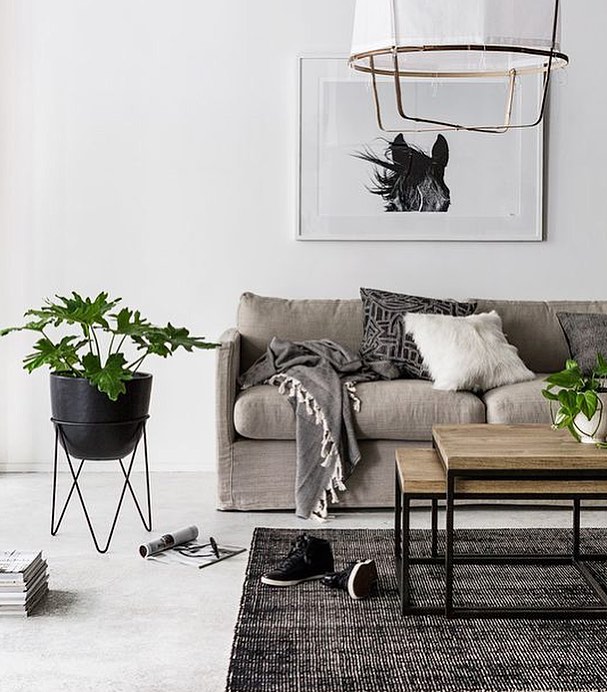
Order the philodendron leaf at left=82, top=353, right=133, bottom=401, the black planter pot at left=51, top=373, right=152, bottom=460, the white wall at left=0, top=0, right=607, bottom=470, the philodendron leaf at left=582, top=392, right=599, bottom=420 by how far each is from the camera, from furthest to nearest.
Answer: the white wall at left=0, top=0, right=607, bottom=470 → the black planter pot at left=51, top=373, right=152, bottom=460 → the philodendron leaf at left=82, top=353, right=133, bottom=401 → the philodendron leaf at left=582, top=392, right=599, bottom=420

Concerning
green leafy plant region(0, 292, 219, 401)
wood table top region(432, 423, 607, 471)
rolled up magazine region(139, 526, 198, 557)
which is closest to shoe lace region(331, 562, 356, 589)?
wood table top region(432, 423, 607, 471)

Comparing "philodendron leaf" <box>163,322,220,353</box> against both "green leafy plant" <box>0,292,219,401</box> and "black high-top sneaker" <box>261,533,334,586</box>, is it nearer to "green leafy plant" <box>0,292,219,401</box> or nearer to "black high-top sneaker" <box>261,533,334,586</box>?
"green leafy plant" <box>0,292,219,401</box>

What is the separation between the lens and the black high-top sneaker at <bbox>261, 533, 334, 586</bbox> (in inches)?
130

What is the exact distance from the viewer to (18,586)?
119 inches

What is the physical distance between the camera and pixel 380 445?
14.0ft

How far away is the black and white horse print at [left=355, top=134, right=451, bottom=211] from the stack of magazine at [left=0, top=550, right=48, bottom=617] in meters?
2.68

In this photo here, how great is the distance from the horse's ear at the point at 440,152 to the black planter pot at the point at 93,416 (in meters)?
2.02

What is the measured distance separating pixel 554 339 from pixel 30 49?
279 cm

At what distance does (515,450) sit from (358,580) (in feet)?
1.99

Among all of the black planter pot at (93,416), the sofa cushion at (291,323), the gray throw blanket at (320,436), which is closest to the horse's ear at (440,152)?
the sofa cushion at (291,323)

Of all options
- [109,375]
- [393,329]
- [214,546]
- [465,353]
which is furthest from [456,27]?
[393,329]

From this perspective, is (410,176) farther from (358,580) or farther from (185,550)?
(358,580)

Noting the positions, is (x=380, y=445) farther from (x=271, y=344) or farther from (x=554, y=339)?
(x=554, y=339)

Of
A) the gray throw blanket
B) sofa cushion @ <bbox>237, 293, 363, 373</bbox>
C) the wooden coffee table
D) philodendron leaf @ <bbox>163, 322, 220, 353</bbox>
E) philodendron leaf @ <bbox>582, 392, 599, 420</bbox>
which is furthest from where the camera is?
sofa cushion @ <bbox>237, 293, 363, 373</bbox>
